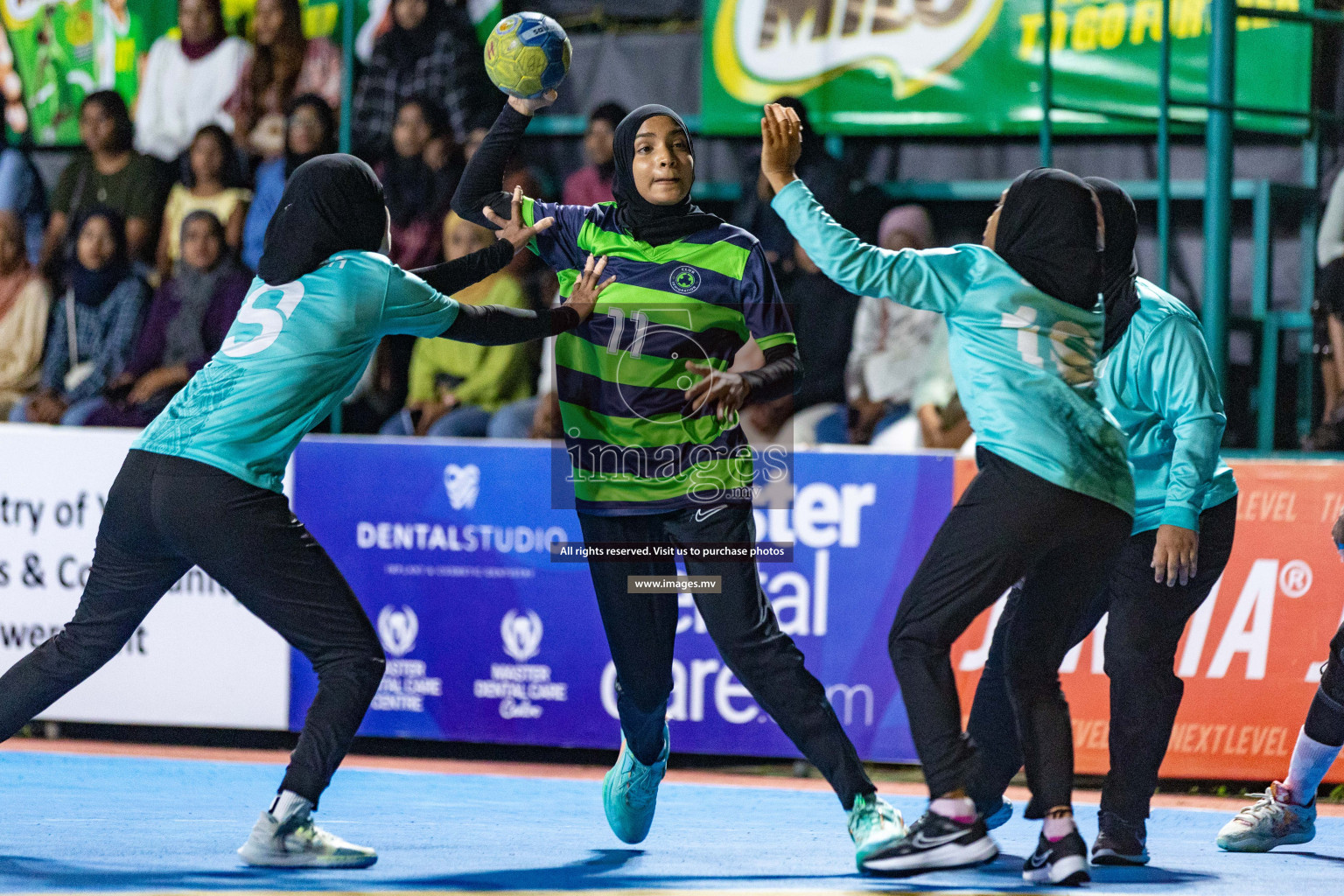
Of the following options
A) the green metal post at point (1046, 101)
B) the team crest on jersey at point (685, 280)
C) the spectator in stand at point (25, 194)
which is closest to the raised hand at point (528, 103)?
the team crest on jersey at point (685, 280)

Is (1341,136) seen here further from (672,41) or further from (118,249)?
(118,249)

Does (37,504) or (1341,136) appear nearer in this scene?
(37,504)

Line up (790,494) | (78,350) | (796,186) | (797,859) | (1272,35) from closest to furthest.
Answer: (796,186) → (797,859) → (790,494) → (1272,35) → (78,350)

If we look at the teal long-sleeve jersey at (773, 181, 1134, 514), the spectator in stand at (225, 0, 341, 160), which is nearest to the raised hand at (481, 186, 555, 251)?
the teal long-sleeve jersey at (773, 181, 1134, 514)

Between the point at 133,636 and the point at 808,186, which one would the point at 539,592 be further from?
the point at 808,186

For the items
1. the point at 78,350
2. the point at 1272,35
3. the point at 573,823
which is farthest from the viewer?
the point at 78,350

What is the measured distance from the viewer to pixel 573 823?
5656 mm

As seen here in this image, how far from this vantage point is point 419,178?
30.2ft

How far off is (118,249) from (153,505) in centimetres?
574

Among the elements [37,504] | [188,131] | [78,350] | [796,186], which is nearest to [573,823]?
[796,186]

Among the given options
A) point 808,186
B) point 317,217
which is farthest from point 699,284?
point 808,186

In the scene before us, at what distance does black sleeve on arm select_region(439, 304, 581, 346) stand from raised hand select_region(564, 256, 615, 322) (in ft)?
0.07

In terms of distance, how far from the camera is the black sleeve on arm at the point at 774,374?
459 cm

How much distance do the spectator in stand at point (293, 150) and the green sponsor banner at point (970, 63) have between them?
2.29m
